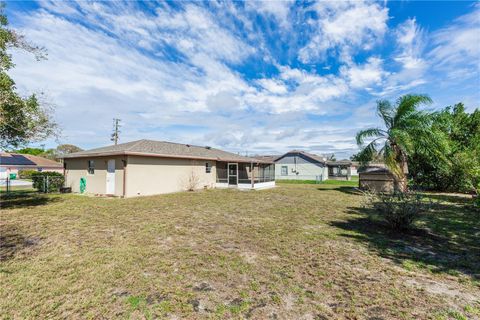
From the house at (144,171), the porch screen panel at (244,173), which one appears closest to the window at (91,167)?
the house at (144,171)

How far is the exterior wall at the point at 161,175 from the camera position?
14.2m

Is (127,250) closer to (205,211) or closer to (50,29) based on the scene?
(205,211)

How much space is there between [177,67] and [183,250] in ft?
44.9

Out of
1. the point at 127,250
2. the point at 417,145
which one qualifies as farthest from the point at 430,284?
the point at 417,145

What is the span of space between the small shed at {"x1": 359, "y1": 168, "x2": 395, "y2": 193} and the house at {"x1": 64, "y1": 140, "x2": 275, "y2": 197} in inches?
352

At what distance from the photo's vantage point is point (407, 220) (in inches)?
282

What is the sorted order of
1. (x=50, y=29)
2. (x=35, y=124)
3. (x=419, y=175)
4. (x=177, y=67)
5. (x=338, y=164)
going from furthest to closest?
(x=338, y=164) → (x=419, y=175) → (x=177, y=67) → (x=35, y=124) → (x=50, y=29)

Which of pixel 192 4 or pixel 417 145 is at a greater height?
pixel 192 4

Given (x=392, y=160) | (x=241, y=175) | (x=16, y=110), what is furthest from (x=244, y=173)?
(x=16, y=110)

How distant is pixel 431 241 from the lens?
6.33 meters

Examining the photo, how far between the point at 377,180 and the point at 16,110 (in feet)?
76.5

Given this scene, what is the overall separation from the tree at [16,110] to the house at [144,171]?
12.5 ft

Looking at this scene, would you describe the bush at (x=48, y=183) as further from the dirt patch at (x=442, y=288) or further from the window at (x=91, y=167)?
the dirt patch at (x=442, y=288)

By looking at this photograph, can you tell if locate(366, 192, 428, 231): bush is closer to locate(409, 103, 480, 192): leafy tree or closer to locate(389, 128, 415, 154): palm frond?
locate(389, 128, 415, 154): palm frond
